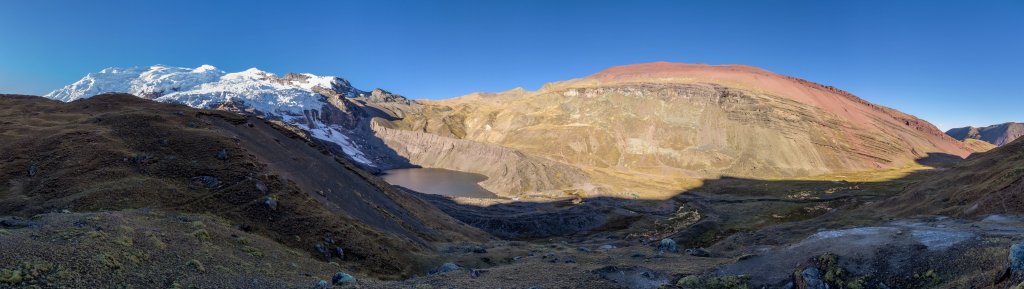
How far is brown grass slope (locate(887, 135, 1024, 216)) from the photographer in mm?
32906

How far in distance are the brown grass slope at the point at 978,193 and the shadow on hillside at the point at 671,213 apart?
11930mm

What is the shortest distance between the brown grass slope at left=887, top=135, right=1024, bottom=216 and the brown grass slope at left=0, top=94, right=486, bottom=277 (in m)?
41.7

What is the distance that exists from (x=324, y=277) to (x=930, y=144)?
Answer: 25633 centimetres

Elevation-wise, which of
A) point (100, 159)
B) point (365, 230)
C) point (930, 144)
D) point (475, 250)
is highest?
point (930, 144)

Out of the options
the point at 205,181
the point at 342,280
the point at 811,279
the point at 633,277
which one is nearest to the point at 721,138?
the point at 633,277

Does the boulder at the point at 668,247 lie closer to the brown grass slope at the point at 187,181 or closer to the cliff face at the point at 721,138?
the brown grass slope at the point at 187,181

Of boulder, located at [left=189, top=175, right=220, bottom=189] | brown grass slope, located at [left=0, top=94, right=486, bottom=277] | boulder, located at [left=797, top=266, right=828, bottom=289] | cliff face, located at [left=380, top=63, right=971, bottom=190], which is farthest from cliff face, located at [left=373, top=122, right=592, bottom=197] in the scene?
boulder, located at [left=797, top=266, right=828, bottom=289]

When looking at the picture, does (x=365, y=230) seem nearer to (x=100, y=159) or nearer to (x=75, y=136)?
(x=100, y=159)

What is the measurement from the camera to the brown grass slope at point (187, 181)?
86.4 ft

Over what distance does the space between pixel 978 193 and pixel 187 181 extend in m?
62.3

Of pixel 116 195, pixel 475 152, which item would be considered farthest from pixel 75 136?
pixel 475 152

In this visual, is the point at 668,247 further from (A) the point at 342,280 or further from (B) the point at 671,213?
(B) the point at 671,213

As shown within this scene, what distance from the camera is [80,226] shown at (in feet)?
53.8

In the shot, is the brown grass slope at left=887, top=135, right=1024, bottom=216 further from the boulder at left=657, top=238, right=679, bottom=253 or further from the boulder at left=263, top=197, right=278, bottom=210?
the boulder at left=263, top=197, right=278, bottom=210
